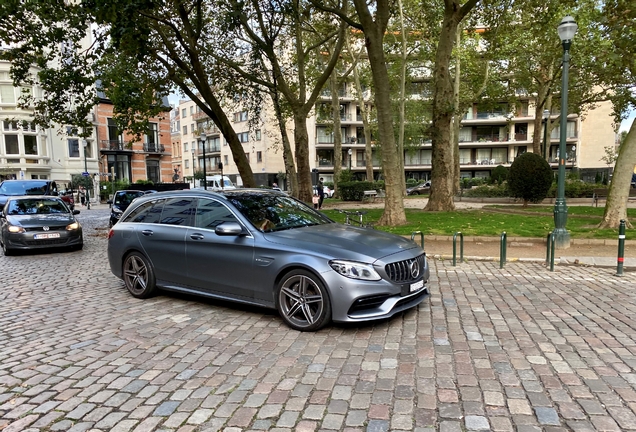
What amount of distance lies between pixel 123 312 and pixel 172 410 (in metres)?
3.00

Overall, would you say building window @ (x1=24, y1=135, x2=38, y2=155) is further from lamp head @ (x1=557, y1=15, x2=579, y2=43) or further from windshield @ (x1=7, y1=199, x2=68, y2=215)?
lamp head @ (x1=557, y1=15, x2=579, y2=43)

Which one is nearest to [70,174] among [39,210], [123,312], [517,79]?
[39,210]

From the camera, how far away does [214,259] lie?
5469 millimetres

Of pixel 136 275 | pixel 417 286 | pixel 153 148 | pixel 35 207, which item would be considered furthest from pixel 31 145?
pixel 417 286

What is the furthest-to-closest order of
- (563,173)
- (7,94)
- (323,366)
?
(7,94) < (563,173) < (323,366)

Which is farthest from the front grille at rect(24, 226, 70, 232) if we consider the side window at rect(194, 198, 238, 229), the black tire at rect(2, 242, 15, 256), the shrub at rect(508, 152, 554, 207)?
the shrub at rect(508, 152, 554, 207)

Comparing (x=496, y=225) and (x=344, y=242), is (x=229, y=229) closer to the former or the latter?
(x=344, y=242)

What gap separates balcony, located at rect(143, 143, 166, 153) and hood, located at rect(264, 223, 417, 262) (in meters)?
55.4

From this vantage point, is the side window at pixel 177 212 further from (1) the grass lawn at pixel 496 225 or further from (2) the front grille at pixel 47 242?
(1) the grass lawn at pixel 496 225

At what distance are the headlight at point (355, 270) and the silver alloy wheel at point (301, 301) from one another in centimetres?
32

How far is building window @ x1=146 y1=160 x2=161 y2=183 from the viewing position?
5649 cm

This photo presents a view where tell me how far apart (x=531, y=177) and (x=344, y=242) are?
17187 mm

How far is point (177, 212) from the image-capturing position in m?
6.19

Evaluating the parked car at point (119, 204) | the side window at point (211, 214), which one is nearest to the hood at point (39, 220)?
the parked car at point (119, 204)
